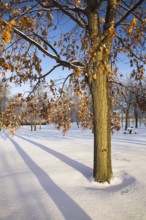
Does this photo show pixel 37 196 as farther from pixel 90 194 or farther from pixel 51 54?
pixel 51 54

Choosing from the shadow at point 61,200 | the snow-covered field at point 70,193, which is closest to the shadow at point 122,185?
the snow-covered field at point 70,193

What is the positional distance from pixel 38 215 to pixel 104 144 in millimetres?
2161

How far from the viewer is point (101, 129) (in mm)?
4758

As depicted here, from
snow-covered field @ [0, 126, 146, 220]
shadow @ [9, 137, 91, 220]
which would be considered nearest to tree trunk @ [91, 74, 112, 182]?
snow-covered field @ [0, 126, 146, 220]

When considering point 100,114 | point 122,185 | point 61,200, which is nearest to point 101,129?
point 100,114

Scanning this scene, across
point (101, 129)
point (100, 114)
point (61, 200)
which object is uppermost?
point (100, 114)

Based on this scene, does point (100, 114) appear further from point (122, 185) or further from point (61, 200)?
point (61, 200)

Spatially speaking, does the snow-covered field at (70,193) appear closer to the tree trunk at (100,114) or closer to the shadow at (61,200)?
the shadow at (61,200)

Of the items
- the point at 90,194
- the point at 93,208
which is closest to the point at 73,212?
the point at 93,208

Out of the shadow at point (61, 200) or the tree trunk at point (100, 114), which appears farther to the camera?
the tree trunk at point (100, 114)

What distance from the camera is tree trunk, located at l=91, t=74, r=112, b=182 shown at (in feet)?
15.6

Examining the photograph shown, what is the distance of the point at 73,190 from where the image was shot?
169 inches

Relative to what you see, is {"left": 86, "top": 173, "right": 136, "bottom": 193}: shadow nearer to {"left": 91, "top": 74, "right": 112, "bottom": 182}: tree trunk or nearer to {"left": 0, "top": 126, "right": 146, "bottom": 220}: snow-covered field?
{"left": 0, "top": 126, "right": 146, "bottom": 220}: snow-covered field

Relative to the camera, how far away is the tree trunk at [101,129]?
187 inches
